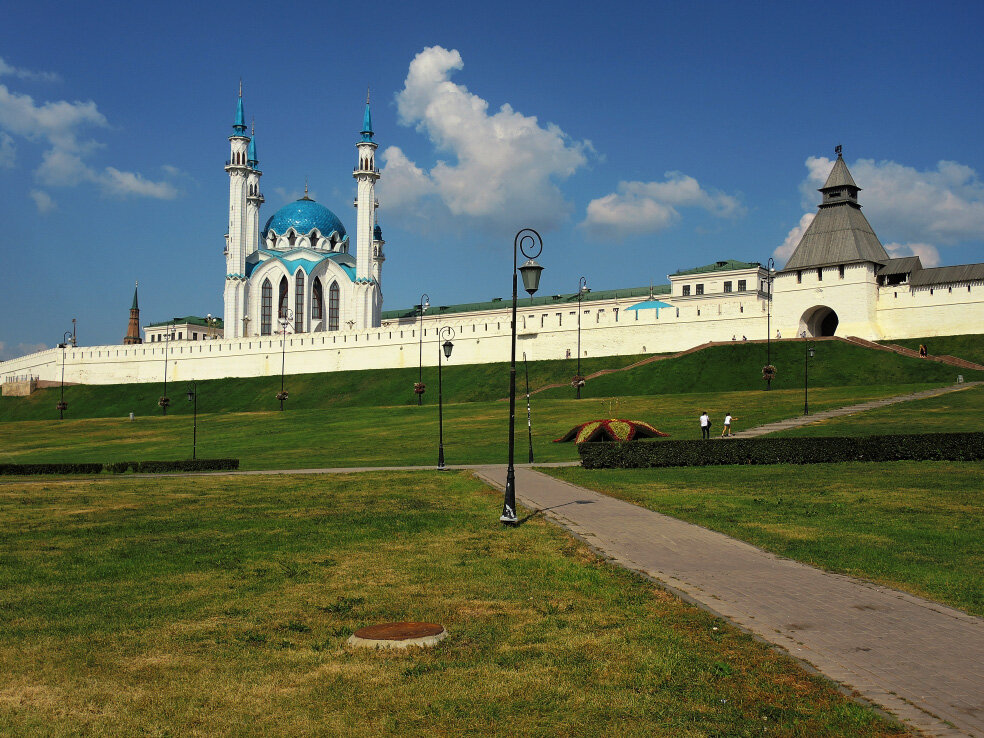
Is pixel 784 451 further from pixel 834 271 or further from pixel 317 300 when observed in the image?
pixel 317 300

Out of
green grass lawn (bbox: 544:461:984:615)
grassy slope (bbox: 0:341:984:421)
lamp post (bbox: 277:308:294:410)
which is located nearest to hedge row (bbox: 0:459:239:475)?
green grass lawn (bbox: 544:461:984:615)

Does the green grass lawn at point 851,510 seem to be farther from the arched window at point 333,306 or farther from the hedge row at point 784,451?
the arched window at point 333,306

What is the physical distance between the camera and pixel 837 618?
8617mm

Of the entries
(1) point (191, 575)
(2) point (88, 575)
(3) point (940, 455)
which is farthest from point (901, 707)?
(3) point (940, 455)

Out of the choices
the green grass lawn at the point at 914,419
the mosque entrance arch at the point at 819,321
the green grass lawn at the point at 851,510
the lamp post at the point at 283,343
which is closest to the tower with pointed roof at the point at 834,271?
the mosque entrance arch at the point at 819,321

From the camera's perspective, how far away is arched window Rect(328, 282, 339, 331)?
110688 mm

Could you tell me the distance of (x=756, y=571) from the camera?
36.3 ft

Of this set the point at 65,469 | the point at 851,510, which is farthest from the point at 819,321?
the point at 65,469

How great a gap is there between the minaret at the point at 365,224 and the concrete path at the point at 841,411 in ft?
226

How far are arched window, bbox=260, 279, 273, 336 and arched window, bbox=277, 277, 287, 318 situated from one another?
3.51ft

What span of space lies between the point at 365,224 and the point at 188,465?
229 ft

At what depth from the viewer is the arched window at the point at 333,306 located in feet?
363

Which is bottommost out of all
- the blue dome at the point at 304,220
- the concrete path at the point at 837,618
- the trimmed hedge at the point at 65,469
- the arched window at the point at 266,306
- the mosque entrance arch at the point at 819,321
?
the trimmed hedge at the point at 65,469

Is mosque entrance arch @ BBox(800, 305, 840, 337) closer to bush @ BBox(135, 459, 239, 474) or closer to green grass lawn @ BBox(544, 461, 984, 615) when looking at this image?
green grass lawn @ BBox(544, 461, 984, 615)
